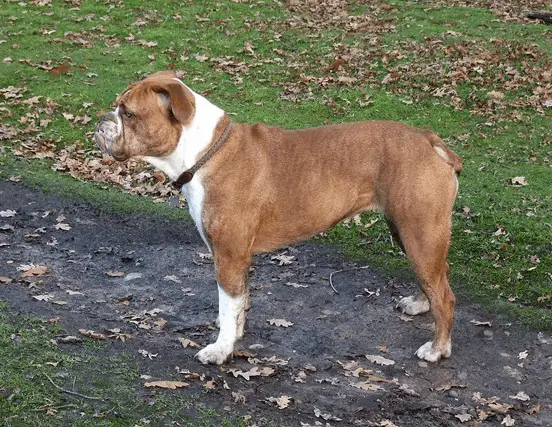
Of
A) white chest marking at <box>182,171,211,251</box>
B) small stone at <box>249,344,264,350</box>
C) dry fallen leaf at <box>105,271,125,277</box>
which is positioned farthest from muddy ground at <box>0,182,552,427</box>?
white chest marking at <box>182,171,211,251</box>

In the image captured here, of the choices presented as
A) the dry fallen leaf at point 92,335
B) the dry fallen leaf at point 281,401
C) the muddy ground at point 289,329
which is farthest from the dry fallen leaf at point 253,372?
the dry fallen leaf at point 92,335

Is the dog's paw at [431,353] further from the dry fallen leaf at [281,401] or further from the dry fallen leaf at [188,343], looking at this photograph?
the dry fallen leaf at [188,343]

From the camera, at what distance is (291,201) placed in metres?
6.48

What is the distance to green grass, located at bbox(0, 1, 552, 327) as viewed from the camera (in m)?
8.87

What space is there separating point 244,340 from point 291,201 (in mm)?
1223

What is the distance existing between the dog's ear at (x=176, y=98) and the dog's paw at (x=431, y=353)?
2566mm

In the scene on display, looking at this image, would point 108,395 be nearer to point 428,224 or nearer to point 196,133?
point 196,133

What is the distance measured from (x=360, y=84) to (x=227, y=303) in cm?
893

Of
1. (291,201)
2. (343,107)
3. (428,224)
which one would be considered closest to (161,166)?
(291,201)

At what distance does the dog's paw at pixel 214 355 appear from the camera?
6281 millimetres

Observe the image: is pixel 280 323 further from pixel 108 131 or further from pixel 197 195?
pixel 108 131

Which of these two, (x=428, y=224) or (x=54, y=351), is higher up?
(x=428, y=224)

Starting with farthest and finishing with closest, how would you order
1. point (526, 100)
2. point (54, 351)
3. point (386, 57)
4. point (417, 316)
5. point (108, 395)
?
1. point (386, 57)
2. point (526, 100)
3. point (417, 316)
4. point (54, 351)
5. point (108, 395)

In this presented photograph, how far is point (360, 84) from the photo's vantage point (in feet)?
48.0
